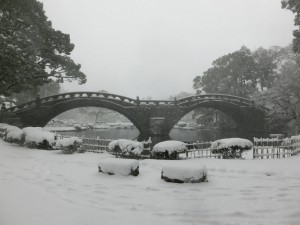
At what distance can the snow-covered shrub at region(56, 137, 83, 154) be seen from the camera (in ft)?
49.9

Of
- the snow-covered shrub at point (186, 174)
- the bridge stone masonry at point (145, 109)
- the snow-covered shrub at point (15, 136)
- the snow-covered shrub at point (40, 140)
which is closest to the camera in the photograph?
the snow-covered shrub at point (186, 174)

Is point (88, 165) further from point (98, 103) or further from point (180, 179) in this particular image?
point (98, 103)

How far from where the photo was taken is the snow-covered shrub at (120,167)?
9.76m

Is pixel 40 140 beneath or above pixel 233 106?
beneath

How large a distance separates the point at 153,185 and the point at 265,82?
45552mm

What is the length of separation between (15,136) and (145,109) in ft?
A: 67.5

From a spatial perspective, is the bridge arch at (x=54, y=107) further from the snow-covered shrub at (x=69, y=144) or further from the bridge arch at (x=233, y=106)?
the snow-covered shrub at (x=69, y=144)

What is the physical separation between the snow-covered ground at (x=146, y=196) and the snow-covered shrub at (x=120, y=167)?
0.21 m

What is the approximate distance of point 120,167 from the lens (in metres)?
9.83

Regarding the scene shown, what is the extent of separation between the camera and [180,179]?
29.1 ft

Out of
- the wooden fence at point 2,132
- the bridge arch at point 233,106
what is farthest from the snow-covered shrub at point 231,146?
the bridge arch at point 233,106

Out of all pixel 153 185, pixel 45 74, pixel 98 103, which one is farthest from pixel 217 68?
pixel 153 185

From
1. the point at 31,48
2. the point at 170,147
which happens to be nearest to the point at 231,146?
the point at 170,147

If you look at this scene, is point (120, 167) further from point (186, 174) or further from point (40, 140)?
point (40, 140)
